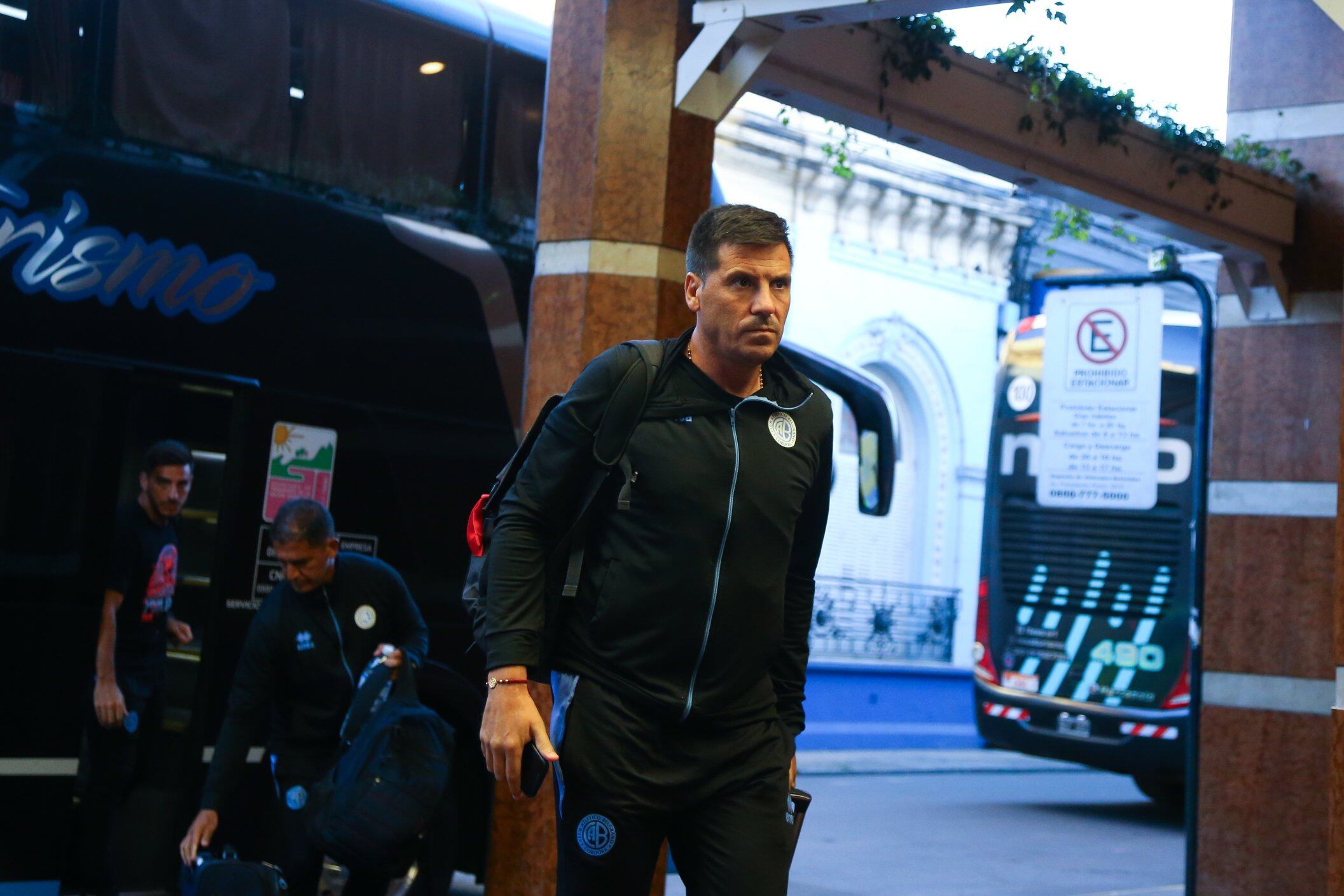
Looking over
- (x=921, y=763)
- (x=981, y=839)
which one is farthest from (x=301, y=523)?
(x=921, y=763)

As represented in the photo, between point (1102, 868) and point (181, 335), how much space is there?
255 inches

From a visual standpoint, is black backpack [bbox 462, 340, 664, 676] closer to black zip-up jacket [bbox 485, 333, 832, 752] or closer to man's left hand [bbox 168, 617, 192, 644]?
black zip-up jacket [bbox 485, 333, 832, 752]

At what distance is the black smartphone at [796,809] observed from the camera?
3307 millimetres

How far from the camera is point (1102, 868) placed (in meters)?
10.5

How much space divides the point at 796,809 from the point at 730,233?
1.13 m

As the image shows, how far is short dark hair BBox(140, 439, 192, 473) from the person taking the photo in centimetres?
721

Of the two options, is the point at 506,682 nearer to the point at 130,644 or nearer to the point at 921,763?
the point at 130,644

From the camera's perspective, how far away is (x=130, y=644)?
7.09 metres

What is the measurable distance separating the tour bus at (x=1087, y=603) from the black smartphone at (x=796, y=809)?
10088 millimetres

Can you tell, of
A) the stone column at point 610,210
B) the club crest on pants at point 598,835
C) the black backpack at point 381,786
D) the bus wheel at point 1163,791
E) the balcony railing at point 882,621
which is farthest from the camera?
the balcony railing at point 882,621

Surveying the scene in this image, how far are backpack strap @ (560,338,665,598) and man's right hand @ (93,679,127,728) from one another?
4229mm

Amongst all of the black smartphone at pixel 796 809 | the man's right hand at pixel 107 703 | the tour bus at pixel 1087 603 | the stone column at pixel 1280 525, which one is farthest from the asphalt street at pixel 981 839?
the black smartphone at pixel 796 809

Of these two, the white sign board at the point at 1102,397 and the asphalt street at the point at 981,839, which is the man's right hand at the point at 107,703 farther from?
the white sign board at the point at 1102,397

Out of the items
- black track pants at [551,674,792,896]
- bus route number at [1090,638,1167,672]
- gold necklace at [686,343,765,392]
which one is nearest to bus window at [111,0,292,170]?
gold necklace at [686,343,765,392]
